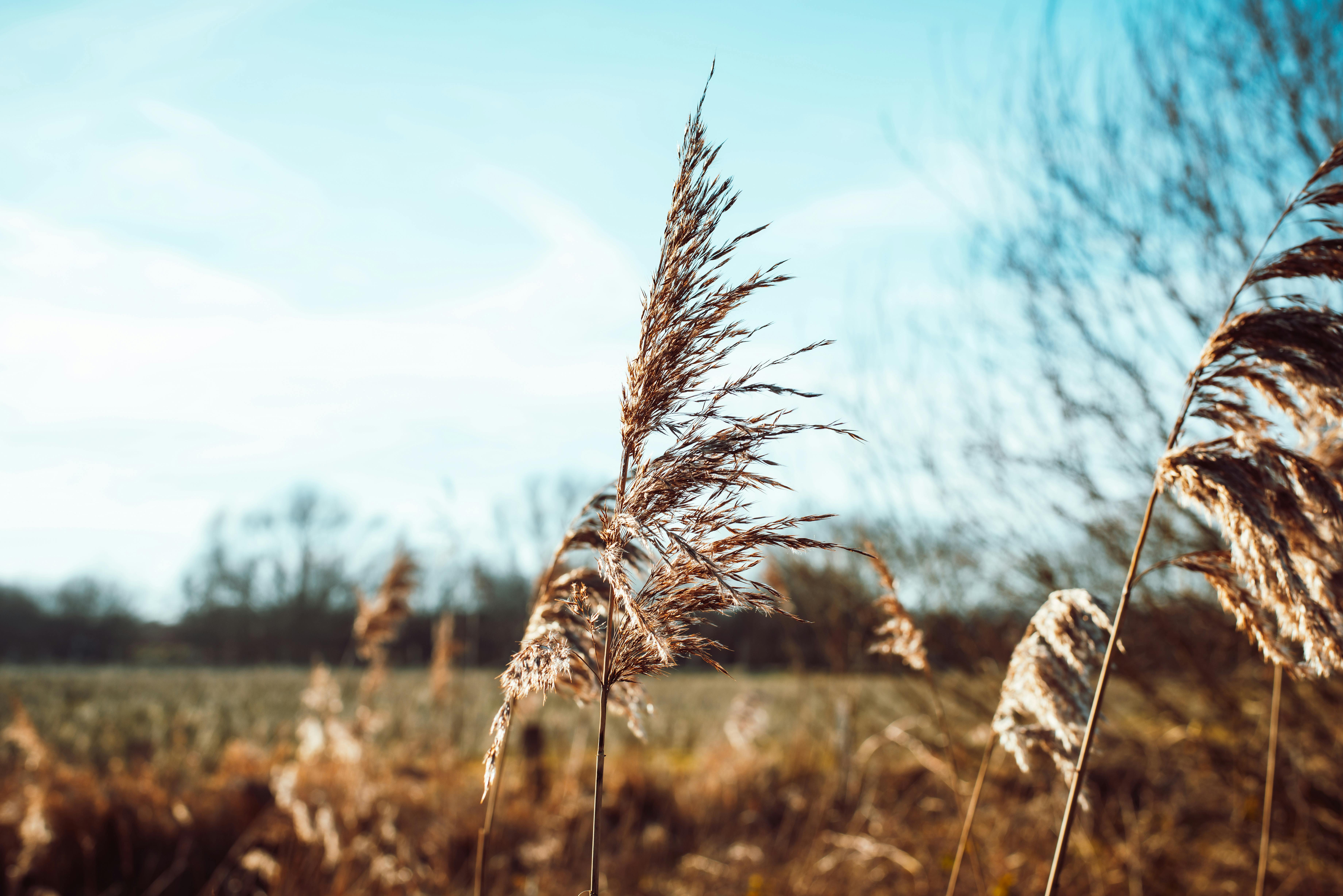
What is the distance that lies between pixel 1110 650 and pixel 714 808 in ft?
18.3

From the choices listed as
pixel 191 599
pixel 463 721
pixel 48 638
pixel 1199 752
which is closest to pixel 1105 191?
pixel 1199 752

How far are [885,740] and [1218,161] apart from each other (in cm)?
484

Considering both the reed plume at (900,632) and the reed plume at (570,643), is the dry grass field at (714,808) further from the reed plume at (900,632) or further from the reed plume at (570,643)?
the reed plume at (570,643)

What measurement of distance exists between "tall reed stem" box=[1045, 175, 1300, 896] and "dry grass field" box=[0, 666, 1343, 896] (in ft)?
3.71

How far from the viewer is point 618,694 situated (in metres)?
1.71

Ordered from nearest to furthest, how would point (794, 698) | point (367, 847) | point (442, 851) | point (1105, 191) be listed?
point (367, 847), point (442, 851), point (1105, 191), point (794, 698)

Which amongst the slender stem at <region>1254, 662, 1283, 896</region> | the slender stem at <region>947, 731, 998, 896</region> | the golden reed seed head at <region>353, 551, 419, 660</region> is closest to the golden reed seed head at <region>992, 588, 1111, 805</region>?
the slender stem at <region>947, 731, 998, 896</region>

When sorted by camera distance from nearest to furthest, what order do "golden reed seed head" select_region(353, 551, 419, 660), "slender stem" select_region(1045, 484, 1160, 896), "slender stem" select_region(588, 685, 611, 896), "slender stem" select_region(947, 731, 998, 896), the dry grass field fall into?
"slender stem" select_region(588, 685, 611, 896), "slender stem" select_region(1045, 484, 1160, 896), "slender stem" select_region(947, 731, 998, 896), the dry grass field, "golden reed seed head" select_region(353, 551, 419, 660)

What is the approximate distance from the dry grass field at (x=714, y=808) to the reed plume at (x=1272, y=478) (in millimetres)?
1150

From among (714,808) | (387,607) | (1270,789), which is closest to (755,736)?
(714,808)

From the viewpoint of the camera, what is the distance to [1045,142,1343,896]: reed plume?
1509 mm

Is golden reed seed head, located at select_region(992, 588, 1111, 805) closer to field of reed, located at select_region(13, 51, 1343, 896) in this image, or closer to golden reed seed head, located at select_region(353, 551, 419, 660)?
field of reed, located at select_region(13, 51, 1343, 896)

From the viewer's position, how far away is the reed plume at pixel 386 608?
486 centimetres

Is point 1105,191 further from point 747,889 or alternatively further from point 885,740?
point 747,889
